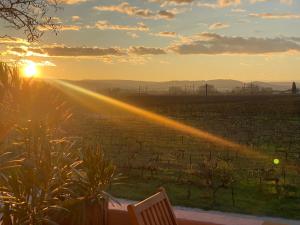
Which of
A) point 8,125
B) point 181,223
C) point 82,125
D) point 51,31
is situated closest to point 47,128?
point 8,125

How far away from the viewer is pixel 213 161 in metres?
12.2

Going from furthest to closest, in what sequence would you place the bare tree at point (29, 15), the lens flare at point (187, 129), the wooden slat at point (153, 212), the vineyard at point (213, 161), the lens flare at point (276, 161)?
the lens flare at point (187, 129), the lens flare at point (276, 161), the vineyard at point (213, 161), the bare tree at point (29, 15), the wooden slat at point (153, 212)

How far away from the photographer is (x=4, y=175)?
371cm

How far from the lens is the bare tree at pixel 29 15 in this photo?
286 inches

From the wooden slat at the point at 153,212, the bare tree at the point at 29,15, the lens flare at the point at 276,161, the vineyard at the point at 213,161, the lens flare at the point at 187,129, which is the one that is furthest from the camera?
the lens flare at the point at 187,129

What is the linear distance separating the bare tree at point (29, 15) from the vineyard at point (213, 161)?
1549 mm

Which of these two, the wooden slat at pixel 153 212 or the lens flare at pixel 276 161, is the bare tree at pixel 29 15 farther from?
the lens flare at pixel 276 161

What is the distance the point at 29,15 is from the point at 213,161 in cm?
642

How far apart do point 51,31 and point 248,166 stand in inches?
275

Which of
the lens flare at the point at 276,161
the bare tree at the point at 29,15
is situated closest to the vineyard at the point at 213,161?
the lens flare at the point at 276,161

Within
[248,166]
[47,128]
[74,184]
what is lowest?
[248,166]

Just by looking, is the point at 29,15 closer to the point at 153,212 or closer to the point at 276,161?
the point at 153,212

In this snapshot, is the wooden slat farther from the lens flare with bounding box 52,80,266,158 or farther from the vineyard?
the lens flare with bounding box 52,80,266,158

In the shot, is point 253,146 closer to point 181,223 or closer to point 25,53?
point 25,53
